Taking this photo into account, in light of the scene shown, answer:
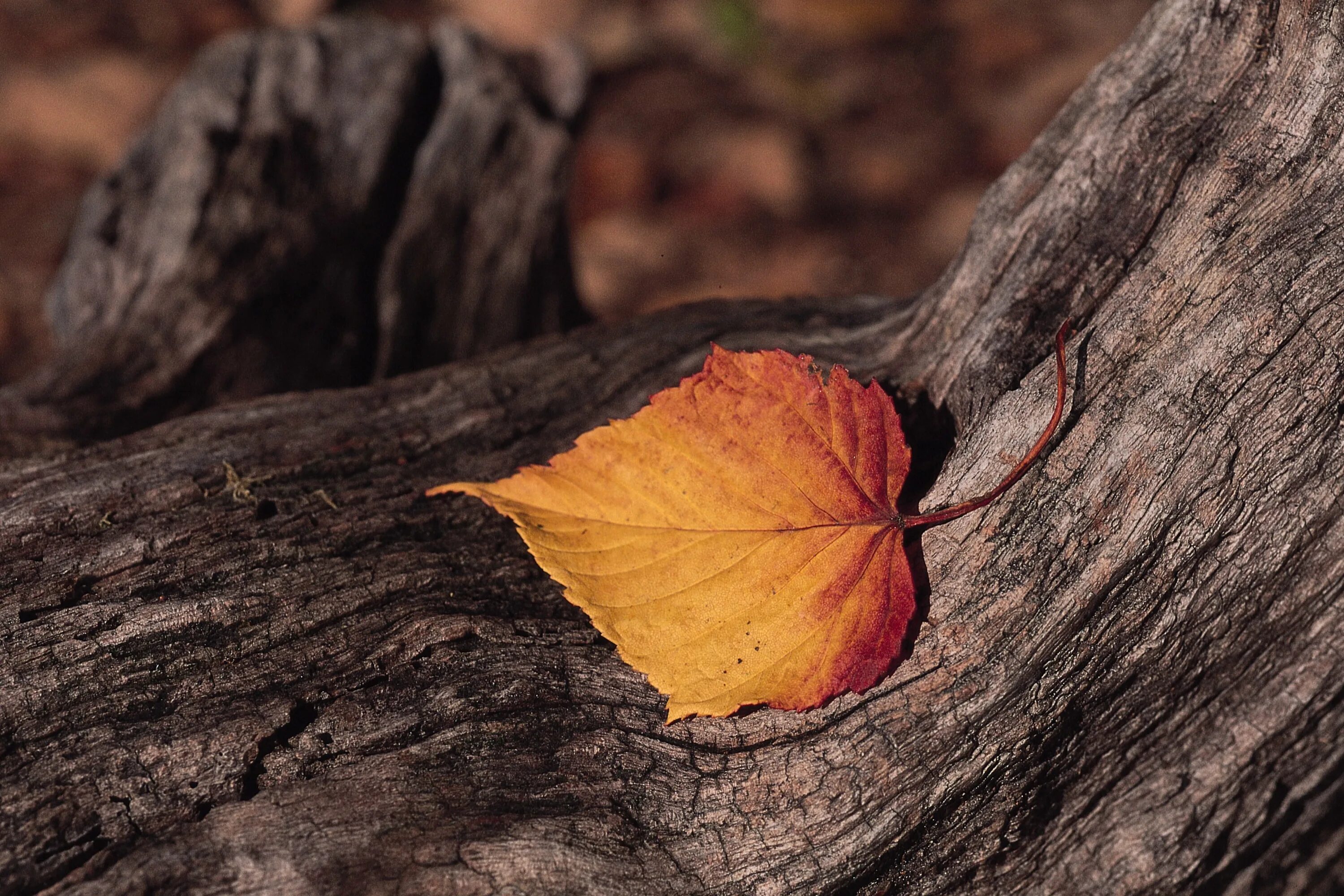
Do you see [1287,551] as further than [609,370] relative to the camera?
No

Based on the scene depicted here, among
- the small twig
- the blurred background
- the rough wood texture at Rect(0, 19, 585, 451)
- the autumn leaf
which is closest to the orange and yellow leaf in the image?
the autumn leaf

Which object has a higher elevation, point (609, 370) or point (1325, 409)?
point (609, 370)

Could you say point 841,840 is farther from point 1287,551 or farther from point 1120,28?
point 1120,28

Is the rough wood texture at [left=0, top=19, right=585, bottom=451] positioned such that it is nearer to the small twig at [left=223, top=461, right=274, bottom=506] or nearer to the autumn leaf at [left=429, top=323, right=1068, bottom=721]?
the small twig at [left=223, top=461, right=274, bottom=506]

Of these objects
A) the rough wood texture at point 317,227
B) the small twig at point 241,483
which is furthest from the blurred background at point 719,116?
the small twig at point 241,483

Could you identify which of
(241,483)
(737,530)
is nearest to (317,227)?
(241,483)

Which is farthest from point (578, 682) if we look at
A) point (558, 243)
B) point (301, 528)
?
point (558, 243)

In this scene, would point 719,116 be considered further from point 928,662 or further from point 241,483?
point 928,662
